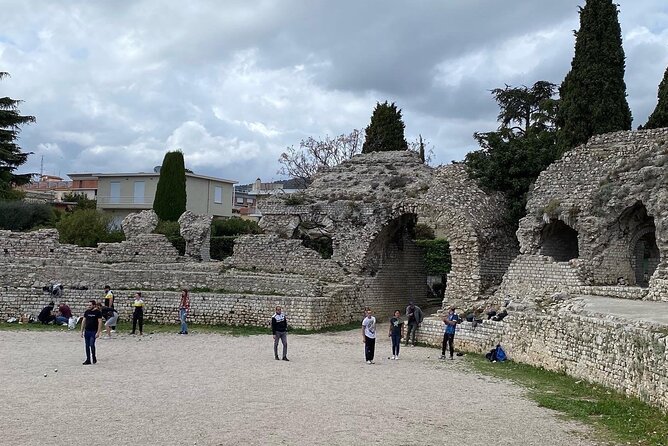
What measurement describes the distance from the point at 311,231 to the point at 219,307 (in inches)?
236

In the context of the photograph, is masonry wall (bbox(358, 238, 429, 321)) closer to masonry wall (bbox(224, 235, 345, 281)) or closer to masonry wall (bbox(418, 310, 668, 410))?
masonry wall (bbox(224, 235, 345, 281))

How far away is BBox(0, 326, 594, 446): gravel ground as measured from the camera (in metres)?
9.10

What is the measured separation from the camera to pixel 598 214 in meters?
20.9

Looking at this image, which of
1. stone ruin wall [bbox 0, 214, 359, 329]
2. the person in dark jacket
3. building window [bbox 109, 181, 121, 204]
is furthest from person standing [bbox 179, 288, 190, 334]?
building window [bbox 109, 181, 121, 204]

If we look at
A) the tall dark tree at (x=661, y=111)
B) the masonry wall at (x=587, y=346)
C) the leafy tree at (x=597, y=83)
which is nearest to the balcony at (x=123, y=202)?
the leafy tree at (x=597, y=83)

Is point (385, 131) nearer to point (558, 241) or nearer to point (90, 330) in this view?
point (558, 241)

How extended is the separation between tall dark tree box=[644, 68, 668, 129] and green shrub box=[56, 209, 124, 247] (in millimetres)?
24351

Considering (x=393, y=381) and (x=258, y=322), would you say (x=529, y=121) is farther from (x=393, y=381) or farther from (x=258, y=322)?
(x=393, y=381)

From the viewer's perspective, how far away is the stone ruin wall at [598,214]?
19.6 meters

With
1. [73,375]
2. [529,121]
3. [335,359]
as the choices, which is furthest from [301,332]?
[529,121]

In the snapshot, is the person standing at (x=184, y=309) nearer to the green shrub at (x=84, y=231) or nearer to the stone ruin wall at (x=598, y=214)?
the stone ruin wall at (x=598, y=214)

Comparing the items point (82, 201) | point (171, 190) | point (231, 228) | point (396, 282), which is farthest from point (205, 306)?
point (82, 201)

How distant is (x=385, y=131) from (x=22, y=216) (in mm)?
21060

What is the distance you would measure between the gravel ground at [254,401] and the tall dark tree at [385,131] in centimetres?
2497
